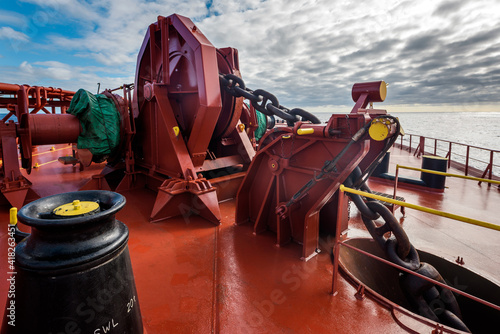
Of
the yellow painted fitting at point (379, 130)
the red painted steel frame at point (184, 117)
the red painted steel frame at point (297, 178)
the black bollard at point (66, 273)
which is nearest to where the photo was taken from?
the black bollard at point (66, 273)

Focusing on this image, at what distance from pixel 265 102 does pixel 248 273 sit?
2.14 meters

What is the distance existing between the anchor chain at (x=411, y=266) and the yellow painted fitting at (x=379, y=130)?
59 centimetres

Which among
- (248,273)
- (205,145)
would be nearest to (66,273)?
(248,273)

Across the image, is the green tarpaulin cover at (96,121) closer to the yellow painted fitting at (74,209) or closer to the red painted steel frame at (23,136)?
the red painted steel frame at (23,136)

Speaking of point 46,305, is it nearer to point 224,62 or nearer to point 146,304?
point 146,304

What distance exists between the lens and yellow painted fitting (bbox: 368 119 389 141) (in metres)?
2.38

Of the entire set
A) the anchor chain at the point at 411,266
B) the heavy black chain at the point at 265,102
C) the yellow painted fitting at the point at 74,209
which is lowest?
the anchor chain at the point at 411,266

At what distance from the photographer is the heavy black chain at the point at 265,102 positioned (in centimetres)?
334

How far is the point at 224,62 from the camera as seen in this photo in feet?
15.0

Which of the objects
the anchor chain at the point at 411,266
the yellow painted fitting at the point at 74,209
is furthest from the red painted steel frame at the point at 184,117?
the yellow painted fitting at the point at 74,209

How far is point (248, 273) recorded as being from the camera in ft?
8.84

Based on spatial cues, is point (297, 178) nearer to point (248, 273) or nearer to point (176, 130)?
point (248, 273)

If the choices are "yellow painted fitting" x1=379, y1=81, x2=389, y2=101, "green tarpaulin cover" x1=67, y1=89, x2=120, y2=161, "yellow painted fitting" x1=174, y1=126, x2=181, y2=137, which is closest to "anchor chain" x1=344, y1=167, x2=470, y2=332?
"yellow painted fitting" x1=379, y1=81, x2=389, y2=101

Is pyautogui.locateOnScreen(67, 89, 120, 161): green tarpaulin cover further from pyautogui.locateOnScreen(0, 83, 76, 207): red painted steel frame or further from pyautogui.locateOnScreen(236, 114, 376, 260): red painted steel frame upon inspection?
pyautogui.locateOnScreen(236, 114, 376, 260): red painted steel frame
